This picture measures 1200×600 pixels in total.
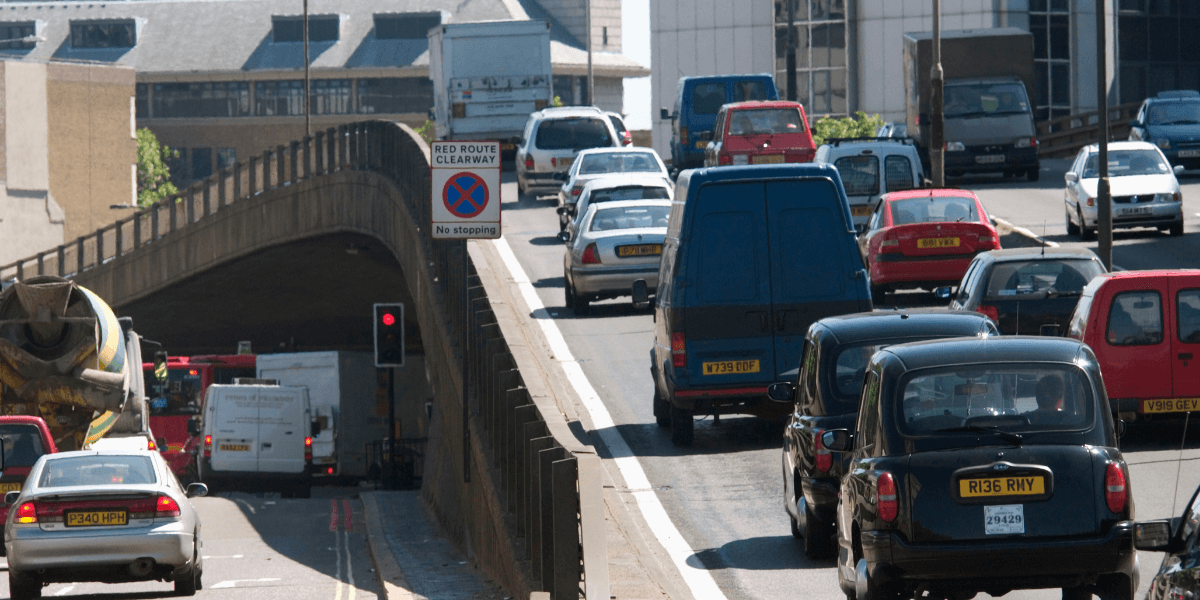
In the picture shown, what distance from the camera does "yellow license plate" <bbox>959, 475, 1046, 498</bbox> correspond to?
8492mm

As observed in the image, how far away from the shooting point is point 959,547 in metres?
8.51

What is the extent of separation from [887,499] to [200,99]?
102 metres

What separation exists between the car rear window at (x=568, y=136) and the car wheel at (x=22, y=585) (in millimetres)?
26062

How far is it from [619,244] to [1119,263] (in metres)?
8.36

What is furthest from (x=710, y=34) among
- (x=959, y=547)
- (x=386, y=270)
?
(x=959, y=547)

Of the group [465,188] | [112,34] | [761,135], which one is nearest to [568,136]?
[761,135]

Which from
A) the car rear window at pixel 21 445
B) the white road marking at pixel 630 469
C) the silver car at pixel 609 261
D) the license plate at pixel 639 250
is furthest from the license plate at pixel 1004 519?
the license plate at pixel 639 250

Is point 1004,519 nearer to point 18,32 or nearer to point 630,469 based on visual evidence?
point 630,469

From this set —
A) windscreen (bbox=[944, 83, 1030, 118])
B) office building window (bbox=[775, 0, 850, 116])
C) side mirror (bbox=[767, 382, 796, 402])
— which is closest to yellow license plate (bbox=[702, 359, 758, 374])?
→ side mirror (bbox=[767, 382, 796, 402])

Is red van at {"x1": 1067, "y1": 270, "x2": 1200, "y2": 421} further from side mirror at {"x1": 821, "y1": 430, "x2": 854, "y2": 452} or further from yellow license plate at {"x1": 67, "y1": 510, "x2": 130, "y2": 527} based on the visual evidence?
yellow license plate at {"x1": 67, "y1": 510, "x2": 130, "y2": 527}

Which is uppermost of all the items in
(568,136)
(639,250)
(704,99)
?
(704,99)

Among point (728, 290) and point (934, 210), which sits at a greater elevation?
point (934, 210)

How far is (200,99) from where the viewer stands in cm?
10681

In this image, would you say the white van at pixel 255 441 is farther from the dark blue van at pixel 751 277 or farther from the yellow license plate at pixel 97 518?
the dark blue van at pixel 751 277
